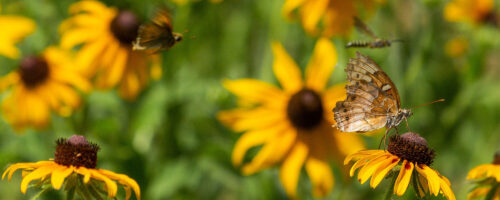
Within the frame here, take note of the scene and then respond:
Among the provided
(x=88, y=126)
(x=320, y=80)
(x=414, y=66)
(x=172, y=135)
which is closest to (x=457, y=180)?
(x=414, y=66)

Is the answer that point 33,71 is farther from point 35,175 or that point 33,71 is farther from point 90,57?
point 35,175

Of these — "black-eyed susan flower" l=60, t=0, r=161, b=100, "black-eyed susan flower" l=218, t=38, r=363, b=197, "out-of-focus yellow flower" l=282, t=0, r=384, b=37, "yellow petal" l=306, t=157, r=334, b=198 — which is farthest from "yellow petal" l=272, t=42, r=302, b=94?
"black-eyed susan flower" l=60, t=0, r=161, b=100

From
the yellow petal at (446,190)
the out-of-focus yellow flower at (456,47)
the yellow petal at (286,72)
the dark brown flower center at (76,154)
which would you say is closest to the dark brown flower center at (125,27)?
the yellow petal at (286,72)

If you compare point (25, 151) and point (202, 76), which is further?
point (202, 76)

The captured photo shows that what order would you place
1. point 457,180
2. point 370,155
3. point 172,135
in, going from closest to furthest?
1. point 370,155
2. point 172,135
3. point 457,180

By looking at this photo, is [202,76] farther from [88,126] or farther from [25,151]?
[25,151]

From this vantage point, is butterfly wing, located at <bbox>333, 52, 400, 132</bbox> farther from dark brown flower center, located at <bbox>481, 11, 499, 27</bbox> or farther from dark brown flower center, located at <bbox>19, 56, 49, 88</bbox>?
dark brown flower center, located at <bbox>481, 11, 499, 27</bbox>

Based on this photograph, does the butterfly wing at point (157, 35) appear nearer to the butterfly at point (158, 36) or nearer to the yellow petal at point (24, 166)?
the butterfly at point (158, 36)
